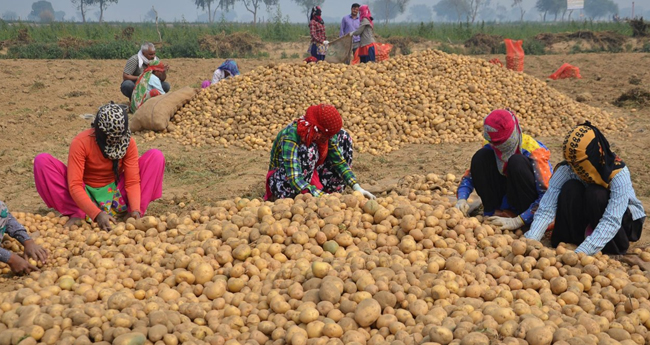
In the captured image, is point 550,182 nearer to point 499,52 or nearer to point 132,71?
point 132,71

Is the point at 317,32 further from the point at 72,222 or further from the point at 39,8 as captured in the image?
the point at 39,8

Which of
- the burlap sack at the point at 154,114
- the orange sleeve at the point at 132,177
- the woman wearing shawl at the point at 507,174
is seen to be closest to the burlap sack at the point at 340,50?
the burlap sack at the point at 154,114

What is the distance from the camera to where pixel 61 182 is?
4.09 meters

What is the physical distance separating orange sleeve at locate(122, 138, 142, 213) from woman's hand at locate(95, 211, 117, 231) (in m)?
0.27

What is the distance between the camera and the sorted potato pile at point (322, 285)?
2.14 m

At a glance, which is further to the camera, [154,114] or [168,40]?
[168,40]

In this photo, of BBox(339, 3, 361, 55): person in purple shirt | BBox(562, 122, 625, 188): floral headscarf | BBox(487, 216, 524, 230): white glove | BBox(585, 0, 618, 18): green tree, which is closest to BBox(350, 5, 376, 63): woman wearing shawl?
BBox(339, 3, 361, 55): person in purple shirt

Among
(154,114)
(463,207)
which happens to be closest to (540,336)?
(463,207)

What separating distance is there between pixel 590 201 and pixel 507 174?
1.86 ft

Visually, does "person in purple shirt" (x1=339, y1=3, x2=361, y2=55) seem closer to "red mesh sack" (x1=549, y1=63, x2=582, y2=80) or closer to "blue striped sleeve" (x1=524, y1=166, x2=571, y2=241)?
"red mesh sack" (x1=549, y1=63, x2=582, y2=80)

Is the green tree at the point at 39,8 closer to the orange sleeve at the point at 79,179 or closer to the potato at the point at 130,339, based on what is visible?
the orange sleeve at the point at 79,179

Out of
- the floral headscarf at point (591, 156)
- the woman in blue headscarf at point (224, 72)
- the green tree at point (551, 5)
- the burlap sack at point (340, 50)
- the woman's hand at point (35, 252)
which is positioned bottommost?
the woman's hand at point (35, 252)

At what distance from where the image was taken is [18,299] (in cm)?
244

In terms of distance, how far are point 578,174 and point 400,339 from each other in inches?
66.3
